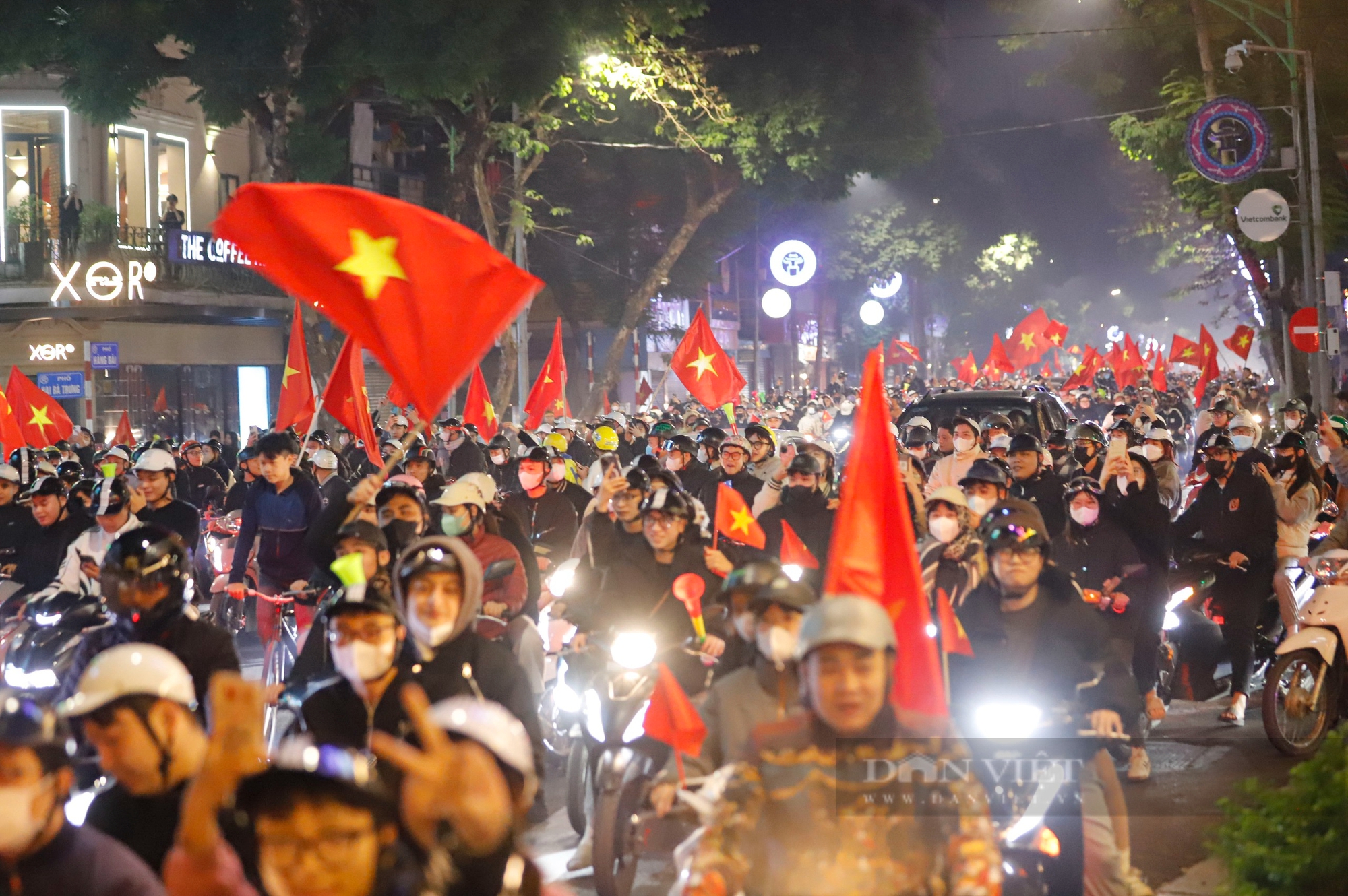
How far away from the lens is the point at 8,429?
17406 millimetres

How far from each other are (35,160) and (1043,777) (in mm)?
27647

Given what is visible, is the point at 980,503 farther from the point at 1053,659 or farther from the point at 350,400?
the point at 350,400

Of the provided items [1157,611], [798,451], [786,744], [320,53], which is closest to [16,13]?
[320,53]

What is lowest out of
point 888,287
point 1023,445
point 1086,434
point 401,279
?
point 1023,445

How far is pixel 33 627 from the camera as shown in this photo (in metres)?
7.60

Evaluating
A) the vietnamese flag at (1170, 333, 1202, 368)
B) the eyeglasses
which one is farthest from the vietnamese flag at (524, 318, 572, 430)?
the vietnamese flag at (1170, 333, 1202, 368)

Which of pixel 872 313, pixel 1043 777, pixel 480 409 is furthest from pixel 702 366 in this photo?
pixel 872 313

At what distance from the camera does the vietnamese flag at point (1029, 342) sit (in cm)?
4097

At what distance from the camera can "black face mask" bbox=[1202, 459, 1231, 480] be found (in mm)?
10016

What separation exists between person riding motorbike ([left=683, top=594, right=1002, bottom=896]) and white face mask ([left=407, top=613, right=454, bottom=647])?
1337 mm

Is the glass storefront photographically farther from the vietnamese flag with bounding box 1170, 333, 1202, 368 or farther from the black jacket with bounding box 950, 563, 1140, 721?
the black jacket with bounding box 950, 563, 1140, 721

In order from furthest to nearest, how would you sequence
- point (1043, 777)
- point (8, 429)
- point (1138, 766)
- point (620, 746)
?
point (8, 429)
point (1138, 766)
point (620, 746)
point (1043, 777)

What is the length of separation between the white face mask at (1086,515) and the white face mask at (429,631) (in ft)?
14.6

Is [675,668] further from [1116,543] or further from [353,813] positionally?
[353,813]
